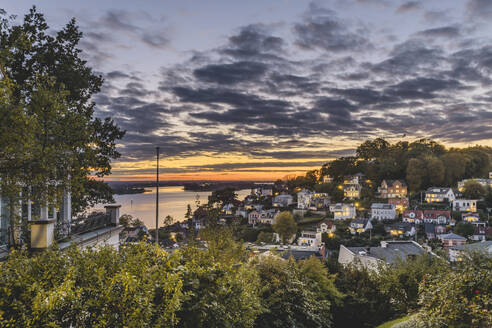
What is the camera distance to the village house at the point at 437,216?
217ft

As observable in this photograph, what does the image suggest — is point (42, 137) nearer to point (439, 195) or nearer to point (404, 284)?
point (404, 284)

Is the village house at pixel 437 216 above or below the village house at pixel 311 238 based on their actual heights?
above

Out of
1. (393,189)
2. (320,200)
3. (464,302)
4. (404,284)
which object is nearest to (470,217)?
(393,189)

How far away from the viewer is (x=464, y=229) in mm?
58031

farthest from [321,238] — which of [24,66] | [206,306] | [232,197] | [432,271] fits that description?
[206,306]

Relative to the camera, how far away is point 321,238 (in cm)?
6031

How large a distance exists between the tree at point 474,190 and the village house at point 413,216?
15.0 m

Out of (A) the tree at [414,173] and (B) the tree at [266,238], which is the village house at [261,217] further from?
(A) the tree at [414,173]

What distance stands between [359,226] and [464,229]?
55.1ft

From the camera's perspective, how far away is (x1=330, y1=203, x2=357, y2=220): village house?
3017 inches

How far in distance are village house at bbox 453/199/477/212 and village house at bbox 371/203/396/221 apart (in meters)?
12.9

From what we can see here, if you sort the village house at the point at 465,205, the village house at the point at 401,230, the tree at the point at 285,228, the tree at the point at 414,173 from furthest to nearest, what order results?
the tree at the point at 414,173, the village house at the point at 465,205, the tree at the point at 285,228, the village house at the point at 401,230

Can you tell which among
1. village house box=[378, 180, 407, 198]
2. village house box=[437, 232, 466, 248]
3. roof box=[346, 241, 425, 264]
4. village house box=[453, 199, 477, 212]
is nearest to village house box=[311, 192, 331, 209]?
village house box=[378, 180, 407, 198]

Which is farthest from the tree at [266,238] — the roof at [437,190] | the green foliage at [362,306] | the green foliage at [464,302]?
the green foliage at [464,302]
